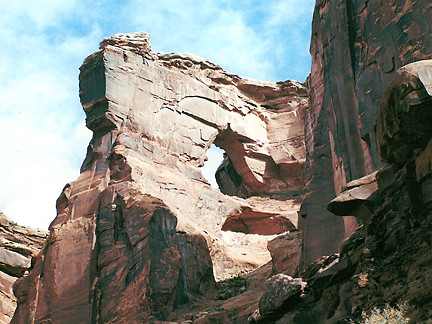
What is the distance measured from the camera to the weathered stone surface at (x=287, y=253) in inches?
1140

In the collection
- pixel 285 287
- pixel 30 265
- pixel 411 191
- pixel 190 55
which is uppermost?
pixel 190 55

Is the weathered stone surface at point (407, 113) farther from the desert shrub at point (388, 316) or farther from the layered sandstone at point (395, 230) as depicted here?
the desert shrub at point (388, 316)

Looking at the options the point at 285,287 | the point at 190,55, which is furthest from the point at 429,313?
the point at 190,55

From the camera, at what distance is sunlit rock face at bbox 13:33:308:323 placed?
30.1 meters

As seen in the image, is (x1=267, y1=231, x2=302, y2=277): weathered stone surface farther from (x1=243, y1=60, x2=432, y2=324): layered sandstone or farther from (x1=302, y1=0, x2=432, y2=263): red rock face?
(x1=243, y1=60, x2=432, y2=324): layered sandstone

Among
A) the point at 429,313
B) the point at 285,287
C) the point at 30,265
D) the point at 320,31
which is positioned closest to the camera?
the point at 429,313

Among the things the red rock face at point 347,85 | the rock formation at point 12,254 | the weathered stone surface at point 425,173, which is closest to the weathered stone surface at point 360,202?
the weathered stone surface at point 425,173

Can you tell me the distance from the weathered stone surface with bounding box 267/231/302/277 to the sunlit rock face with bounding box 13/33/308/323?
2802 mm

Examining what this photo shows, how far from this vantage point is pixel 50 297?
3131cm

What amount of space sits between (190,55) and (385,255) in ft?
88.2

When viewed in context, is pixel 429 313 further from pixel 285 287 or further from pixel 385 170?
pixel 285 287

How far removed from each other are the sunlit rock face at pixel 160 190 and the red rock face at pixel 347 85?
19.9 ft

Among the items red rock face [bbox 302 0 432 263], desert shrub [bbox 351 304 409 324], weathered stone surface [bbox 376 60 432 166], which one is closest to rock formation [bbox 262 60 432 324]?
weathered stone surface [bbox 376 60 432 166]

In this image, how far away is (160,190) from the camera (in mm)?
34250
